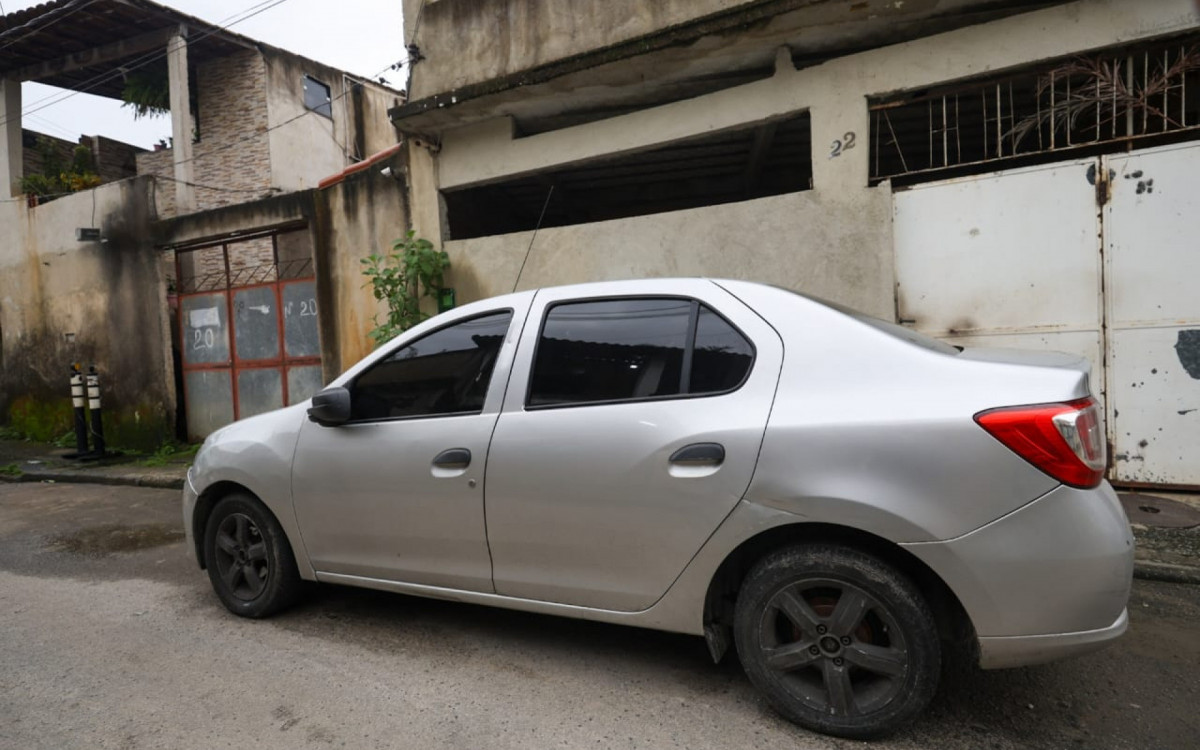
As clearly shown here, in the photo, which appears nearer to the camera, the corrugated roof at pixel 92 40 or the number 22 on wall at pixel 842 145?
the number 22 on wall at pixel 842 145

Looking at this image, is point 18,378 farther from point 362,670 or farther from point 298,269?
point 362,670

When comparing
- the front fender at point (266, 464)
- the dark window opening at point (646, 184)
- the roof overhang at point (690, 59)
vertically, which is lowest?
the front fender at point (266, 464)

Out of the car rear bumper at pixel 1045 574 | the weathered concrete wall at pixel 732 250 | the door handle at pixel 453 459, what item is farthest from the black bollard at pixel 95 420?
the car rear bumper at pixel 1045 574

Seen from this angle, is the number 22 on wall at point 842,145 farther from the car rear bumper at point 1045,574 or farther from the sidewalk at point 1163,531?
the car rear bumper at point 1045,574

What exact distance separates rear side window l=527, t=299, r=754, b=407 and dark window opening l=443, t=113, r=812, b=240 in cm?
395

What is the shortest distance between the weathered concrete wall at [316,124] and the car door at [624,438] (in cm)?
1253

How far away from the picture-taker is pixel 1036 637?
1.99 m

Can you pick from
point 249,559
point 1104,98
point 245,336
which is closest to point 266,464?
point 249,559

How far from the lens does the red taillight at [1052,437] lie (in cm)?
194

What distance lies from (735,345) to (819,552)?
2.50 feet

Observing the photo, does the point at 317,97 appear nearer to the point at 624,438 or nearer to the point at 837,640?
the point at 624,438

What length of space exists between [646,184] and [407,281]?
3.13 metres

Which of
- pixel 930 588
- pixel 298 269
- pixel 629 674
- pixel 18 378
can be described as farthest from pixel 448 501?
pixel 18 378

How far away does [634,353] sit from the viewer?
2604 mm
